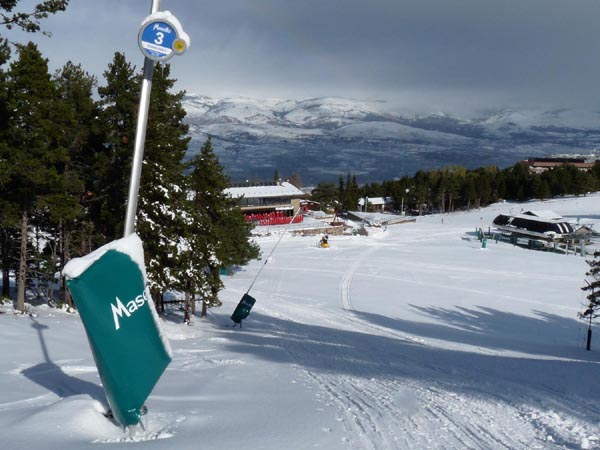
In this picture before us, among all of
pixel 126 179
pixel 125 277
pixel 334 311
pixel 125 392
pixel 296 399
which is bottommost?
pixel 334 311

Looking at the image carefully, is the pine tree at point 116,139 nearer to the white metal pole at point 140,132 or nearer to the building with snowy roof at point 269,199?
the white metal pole at point 140,132

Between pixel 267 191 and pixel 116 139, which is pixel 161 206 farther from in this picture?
pixel 267 191

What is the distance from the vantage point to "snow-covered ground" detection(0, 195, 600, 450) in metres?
5.85

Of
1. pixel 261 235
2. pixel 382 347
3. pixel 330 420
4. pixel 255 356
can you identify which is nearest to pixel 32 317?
pixel 255 356

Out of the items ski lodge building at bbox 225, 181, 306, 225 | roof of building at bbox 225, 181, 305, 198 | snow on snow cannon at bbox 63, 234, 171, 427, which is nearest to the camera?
snow on snow cannon at bbox 63, 234, 171, 427

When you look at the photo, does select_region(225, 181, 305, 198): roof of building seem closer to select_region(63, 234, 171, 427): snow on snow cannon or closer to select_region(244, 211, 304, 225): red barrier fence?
select_region(244, 211, 304, 225): red barrier fence

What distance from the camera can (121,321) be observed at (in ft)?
17.7

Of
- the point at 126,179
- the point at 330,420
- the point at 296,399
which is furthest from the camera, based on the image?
the point at 126,179

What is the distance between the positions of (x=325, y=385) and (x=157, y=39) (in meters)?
6.36

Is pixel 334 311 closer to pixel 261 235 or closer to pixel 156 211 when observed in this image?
pixel 156 211

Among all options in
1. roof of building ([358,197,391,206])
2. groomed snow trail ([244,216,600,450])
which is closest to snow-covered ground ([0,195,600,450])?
groomed snow trail ([244,216,600,450])

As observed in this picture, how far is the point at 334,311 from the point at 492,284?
17268 mm

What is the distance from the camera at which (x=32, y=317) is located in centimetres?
1733

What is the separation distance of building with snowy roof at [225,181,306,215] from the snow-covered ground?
62.3m
